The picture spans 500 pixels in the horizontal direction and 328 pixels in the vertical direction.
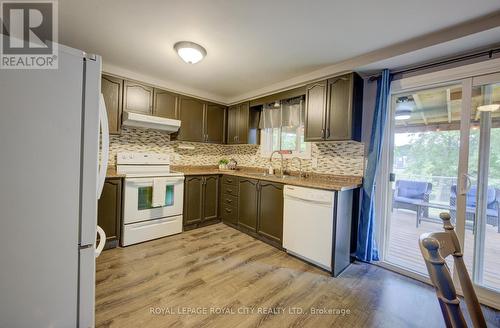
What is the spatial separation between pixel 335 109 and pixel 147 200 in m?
2.65

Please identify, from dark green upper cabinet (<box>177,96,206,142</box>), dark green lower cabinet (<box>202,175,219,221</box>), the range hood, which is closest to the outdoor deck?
dark green lower cabinet (<box>202,175,219,221</box>)

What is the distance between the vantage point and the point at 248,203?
10.3ft

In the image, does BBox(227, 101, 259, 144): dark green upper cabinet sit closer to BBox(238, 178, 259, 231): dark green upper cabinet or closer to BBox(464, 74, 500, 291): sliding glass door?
BBox(238, 178, 259, 231): dark green upper cabinet

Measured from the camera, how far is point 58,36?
2094 mm

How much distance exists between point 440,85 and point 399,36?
69 centimetres

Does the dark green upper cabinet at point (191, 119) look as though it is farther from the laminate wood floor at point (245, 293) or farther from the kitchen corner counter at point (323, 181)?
the laminate wood floor at point (245, 293)

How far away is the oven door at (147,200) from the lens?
267 centimetres

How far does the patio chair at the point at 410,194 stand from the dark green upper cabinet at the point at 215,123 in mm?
2819

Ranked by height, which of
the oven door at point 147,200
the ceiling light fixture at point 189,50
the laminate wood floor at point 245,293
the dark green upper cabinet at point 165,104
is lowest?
the laminate wood floor at point 245,293

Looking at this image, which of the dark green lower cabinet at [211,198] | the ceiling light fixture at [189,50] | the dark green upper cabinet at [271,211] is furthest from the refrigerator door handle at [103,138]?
the dark green lower cabinet at [211,198]

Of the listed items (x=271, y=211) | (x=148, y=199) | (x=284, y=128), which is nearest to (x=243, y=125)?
(x=284, y=128)

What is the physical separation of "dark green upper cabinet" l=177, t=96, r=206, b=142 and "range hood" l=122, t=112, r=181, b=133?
0.60 feet

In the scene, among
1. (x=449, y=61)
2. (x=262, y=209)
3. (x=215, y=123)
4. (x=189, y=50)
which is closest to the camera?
(x=449, y=61)

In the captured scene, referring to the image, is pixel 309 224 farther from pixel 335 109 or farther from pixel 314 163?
pixel 335 109
